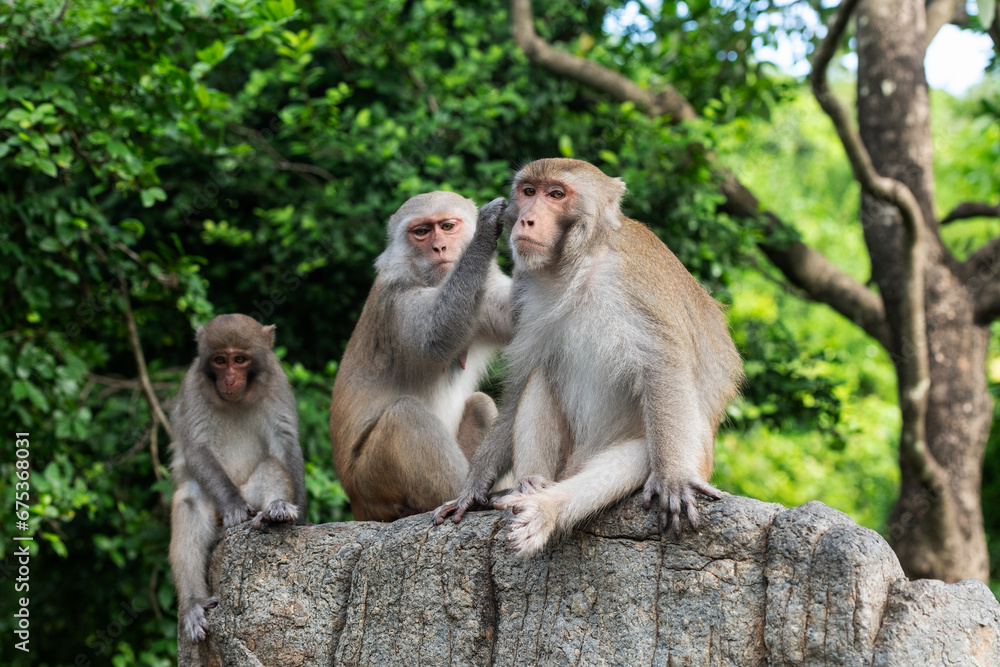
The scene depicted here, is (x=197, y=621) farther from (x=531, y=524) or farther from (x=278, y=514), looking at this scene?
(x=531, y=524)

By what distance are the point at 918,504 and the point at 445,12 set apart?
5688mm

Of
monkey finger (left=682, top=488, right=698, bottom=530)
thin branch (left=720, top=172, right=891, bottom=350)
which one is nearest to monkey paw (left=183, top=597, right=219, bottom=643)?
monkey finger (left=682, top=488, right=698, bottom=530)

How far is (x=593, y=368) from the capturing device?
3584 mm

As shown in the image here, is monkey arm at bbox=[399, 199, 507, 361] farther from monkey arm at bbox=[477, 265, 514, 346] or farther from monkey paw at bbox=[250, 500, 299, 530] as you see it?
monkey paw at bbox=[250, 500, 299, 530]

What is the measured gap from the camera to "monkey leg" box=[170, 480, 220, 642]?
425 cm

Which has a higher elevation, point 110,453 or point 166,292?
point 166,292

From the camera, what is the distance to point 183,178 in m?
7.79

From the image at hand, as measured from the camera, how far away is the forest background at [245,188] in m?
5.16

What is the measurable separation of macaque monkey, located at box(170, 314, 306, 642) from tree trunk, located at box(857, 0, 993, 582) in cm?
475

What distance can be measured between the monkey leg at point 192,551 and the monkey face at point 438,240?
1633 mm

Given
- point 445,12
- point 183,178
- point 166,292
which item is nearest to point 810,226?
point 445,12

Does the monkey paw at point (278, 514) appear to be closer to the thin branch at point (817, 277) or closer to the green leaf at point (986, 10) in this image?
the green leaf at point (986, 10)

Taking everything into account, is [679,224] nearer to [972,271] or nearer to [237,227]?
[972,271]

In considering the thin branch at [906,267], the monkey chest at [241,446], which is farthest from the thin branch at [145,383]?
the thin branch at [906,267]
